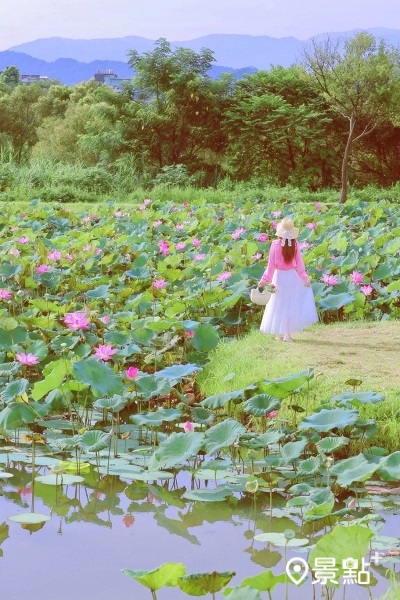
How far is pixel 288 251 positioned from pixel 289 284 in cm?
20

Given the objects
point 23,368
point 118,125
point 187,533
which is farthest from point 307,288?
point 118,125

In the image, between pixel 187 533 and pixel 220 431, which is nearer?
pixel 187 533

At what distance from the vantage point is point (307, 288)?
602 cm

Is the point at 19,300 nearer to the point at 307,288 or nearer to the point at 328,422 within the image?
the point at 307,288

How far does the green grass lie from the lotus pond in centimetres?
10

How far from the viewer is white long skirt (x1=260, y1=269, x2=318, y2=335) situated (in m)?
5.93

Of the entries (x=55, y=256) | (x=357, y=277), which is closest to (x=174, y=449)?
(x=357, y=277)

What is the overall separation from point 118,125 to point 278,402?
21.4m

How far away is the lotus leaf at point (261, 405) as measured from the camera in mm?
4160

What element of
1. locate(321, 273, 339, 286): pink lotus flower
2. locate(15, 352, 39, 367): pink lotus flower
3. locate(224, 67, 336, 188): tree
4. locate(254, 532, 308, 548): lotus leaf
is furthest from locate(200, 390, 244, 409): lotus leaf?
locate(224, 67, 336, 188): tree

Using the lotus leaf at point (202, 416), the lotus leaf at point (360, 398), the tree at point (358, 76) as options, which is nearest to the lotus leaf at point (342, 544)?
the lotus leaf at point (360, 398)

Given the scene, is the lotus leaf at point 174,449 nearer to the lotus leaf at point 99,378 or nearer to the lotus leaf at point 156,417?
the lotus leaf at point 156,417

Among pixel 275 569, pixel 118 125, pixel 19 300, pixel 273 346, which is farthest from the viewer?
pixel 118 125

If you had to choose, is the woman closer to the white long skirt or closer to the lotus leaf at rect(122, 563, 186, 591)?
the white long skirt
